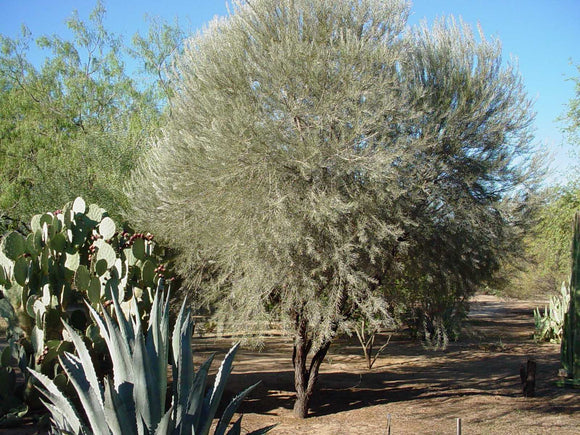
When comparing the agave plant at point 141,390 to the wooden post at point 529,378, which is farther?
the wooden post at point 529,378

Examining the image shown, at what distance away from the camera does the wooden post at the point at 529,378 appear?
966 cm

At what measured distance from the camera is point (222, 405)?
909 centimetres

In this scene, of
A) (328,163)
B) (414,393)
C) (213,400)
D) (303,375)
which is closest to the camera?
(213,400)

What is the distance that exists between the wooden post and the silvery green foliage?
189cm

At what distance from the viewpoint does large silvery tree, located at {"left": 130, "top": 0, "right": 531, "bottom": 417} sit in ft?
23.9

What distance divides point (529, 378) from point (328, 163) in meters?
5.71

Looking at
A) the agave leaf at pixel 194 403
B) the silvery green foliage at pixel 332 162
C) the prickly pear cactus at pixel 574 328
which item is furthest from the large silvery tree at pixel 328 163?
the agave leaf at pixel 194 403

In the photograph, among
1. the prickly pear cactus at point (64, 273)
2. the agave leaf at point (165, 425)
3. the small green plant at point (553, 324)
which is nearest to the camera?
the agave leaf at point (165, 425)

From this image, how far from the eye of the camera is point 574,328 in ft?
35.4

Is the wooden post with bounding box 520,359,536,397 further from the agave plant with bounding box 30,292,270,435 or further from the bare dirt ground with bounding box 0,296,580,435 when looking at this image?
the agave plant with bounding box 30,292,270,435

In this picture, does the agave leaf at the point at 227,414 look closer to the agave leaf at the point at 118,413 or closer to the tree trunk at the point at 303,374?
the agave leaf at the point at 118,413

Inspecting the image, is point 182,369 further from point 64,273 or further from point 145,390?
point 64,273

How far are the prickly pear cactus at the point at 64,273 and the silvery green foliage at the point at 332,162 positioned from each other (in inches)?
38.5

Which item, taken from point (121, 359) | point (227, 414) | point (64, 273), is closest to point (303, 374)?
point (64, 273)
